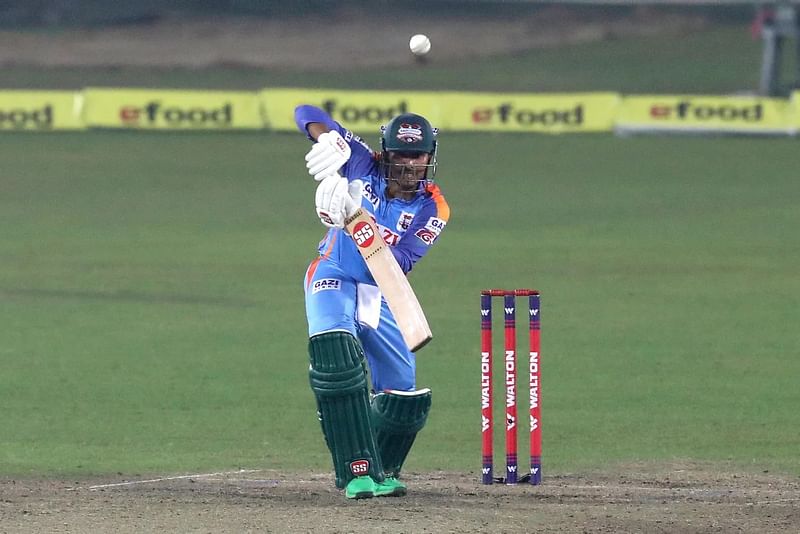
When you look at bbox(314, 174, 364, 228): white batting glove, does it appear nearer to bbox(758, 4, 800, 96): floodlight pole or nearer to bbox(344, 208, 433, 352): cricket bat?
bbox(344, 208, 433, 352): cricket bat

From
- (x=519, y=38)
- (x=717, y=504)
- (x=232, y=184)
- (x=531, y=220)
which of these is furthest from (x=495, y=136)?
(x=717, y=504)

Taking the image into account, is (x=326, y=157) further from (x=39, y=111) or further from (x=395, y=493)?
(x=39, y=111)

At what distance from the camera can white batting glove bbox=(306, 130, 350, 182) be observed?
881 centimetres

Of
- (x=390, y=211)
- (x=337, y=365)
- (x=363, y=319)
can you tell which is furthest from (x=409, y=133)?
(x=337, y=365)

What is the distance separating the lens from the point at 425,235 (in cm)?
922

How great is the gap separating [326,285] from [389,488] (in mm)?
1180

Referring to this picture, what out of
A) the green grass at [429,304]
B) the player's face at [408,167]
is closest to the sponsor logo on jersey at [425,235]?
the player's face at [408,167]

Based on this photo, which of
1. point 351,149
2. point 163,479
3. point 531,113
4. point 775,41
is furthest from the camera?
point 775,41

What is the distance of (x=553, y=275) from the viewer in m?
20.3

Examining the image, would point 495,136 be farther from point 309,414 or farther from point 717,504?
point 717,504

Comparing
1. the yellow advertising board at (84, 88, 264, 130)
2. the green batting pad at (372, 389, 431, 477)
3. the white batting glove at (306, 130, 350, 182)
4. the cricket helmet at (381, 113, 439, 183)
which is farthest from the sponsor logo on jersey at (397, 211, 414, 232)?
the yellow advertising board at (84, 88, 264, 130)

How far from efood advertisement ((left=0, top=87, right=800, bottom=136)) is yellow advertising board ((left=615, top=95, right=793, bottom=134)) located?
3cm

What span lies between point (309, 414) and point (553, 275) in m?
8.01

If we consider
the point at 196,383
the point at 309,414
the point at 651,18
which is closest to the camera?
the point at 309,414
